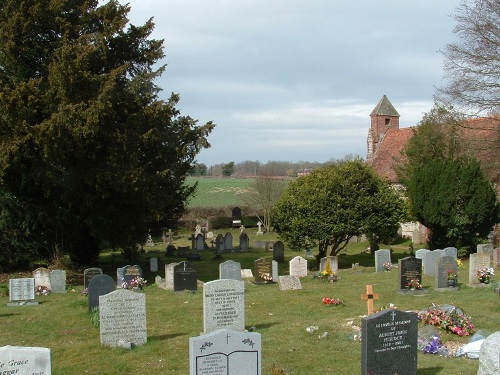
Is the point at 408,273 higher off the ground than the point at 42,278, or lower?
higher

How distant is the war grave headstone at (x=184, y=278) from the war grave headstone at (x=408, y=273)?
19.8ft

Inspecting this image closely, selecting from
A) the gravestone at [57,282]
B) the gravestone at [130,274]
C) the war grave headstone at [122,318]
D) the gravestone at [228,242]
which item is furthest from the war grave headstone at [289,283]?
the gravestone at [228,242]

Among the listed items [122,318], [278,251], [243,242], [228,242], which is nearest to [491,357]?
[122,318]

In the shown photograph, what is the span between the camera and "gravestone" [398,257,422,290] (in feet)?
56.7

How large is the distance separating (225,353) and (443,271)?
446 inches

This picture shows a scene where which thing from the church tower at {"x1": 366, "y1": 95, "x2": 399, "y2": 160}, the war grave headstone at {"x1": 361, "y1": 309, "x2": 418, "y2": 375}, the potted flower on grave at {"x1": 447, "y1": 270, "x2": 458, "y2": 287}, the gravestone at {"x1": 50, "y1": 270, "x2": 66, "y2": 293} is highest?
the church tower at {"x1": 366, "y1": 95, "x2": 399, "y2": 160}

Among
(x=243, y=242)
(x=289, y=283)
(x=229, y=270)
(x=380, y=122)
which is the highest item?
(x=380, y=122)

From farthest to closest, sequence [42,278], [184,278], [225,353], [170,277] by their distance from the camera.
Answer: [42,278] → [170,277] → [184,278] → [225,353]

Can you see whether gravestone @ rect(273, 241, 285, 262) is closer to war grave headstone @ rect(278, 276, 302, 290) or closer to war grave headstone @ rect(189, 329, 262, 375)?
war grave headstone @ rect(278, 276, 302, 290)

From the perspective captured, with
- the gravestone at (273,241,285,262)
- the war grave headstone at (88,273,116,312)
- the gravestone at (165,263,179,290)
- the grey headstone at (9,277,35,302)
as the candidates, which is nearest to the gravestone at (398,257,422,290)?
the gravestone at (165,263,179,290)

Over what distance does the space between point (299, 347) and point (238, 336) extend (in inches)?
143

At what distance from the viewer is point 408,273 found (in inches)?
Result: 684

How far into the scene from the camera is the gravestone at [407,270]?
1728cm

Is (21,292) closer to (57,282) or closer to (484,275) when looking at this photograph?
(57,282)
